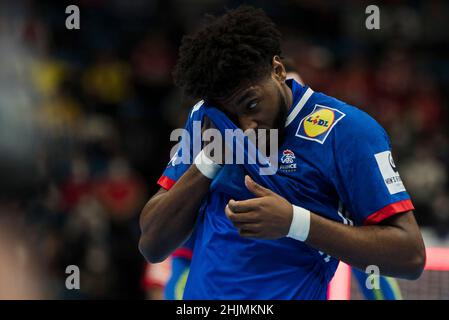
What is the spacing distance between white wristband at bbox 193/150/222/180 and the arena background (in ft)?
10.9

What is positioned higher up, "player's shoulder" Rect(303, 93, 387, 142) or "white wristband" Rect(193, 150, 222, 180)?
"player's shoulder" Rect(303, 93, 387, 142)

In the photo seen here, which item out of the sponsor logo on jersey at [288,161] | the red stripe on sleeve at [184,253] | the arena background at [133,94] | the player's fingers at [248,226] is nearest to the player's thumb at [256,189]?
the player's fingers at [248,226]

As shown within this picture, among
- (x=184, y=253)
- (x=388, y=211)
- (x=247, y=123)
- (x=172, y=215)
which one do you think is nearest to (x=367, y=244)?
(x=388, y=211)

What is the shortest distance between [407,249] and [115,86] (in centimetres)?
767

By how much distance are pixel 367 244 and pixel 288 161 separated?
42cm

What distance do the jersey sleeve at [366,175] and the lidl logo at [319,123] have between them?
0.17 feet

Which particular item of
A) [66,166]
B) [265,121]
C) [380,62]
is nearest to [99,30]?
[66,166]

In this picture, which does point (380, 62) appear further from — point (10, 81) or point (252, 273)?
point (252, 273)

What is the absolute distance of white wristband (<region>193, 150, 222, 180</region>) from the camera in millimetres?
2631

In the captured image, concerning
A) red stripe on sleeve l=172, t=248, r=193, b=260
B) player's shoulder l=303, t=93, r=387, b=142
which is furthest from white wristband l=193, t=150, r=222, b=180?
red stripe on sleeve l=172, t=248, r=193, b=260

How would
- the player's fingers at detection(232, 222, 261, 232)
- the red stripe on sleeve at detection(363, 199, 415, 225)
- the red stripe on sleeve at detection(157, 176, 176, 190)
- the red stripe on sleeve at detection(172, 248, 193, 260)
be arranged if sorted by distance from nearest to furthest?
the player's fingers at detection(232, 222, 261, 232) < the red stripe on sleeve at detection(363, 199, 415, 225) < the red stripe on sleeve at detection(157, 176, 176, 190) < the red stripe on sleeve at detection(172, 248, 193, 260)

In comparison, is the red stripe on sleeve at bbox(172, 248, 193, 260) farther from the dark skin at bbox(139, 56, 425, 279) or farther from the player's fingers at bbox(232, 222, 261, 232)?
the player's fingers at bbox(232, 222, 261, 232)

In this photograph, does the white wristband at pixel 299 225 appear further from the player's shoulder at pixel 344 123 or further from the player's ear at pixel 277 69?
the player's ear at pixel 277 69

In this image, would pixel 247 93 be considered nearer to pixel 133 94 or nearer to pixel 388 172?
pixel 388 172
